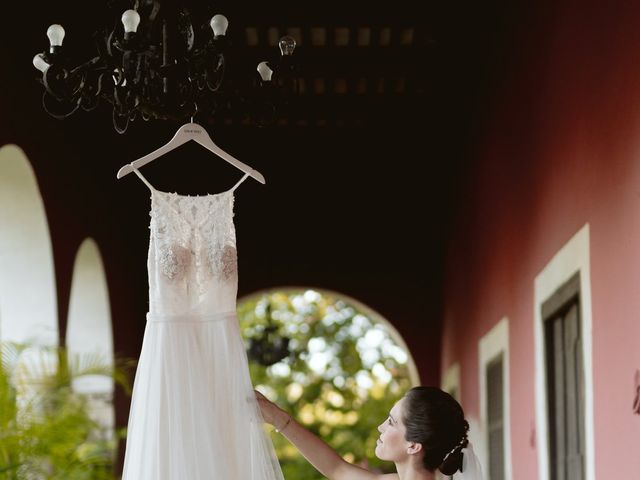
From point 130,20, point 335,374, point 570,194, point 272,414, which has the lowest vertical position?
point 272,414

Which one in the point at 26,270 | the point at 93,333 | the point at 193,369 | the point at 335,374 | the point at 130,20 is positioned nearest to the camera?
the point at 130,20

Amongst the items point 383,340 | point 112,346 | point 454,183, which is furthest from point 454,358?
point 383,340

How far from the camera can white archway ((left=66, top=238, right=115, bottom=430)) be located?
9055 mm

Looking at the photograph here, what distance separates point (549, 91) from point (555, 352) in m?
1.20

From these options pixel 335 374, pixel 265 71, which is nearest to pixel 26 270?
pixel 265 71

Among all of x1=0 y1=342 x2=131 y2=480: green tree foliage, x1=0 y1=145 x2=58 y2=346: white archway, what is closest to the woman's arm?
x1=0 y1=342 x2=131 y2=480: green tree foliage

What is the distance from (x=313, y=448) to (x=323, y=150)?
674 centimetres

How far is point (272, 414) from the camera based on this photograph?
341 cm

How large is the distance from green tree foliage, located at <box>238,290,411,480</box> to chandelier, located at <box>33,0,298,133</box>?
14.1 metres

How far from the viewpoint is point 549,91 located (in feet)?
16.2

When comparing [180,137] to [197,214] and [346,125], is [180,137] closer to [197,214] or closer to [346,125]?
[197,214]

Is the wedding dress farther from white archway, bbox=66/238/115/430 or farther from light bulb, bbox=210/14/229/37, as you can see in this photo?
white archway, bbox=66/238/115/430

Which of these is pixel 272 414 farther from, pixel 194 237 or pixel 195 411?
pixel 194 237

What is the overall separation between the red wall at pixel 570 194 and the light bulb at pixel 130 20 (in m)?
1.48
